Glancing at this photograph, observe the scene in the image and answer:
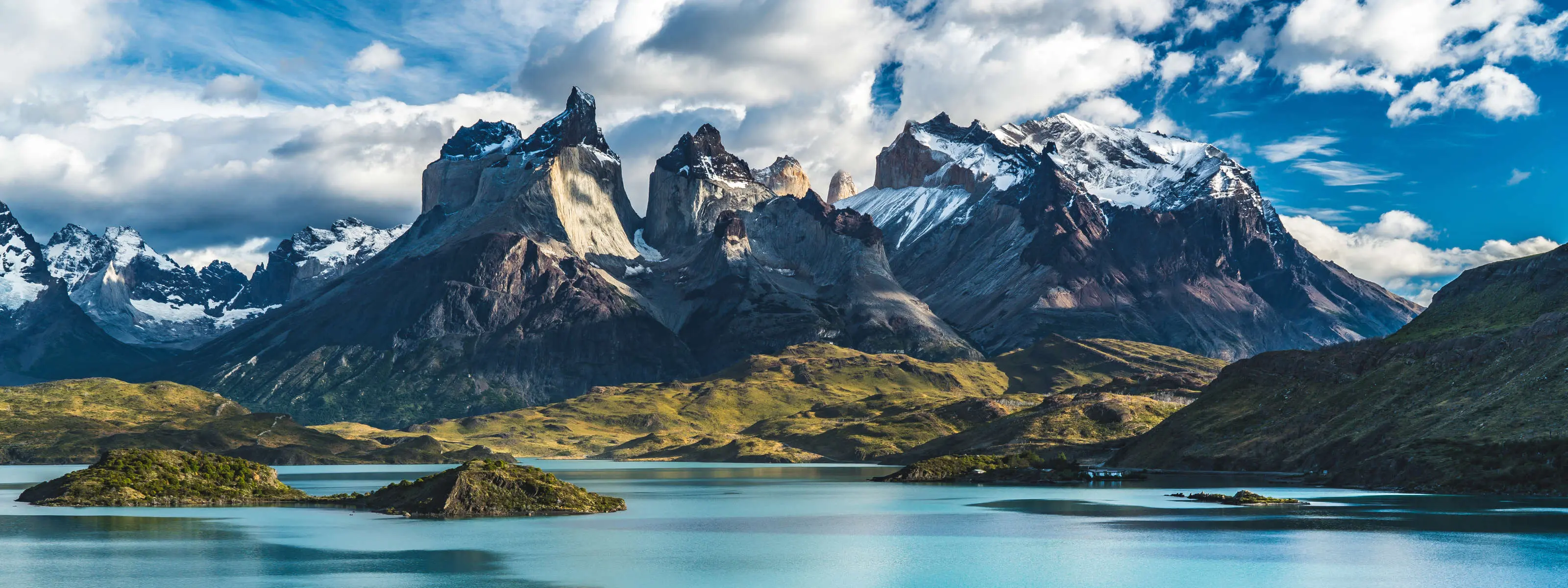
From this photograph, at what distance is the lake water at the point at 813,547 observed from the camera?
93.4 m

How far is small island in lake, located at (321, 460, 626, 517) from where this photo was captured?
15088 cm

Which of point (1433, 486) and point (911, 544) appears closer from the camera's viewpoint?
point (911, 544)

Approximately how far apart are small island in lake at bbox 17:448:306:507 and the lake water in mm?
3804

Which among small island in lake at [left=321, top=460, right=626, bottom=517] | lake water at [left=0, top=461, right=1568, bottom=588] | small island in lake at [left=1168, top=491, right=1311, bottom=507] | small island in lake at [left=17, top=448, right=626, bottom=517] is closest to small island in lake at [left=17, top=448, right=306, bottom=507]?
small island in lake at [left=17, top=448, right=626, bottom=517]

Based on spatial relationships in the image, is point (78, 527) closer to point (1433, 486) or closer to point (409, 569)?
→ point (409, 569)

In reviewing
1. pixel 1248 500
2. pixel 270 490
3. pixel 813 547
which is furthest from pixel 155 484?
pixel 1248 500

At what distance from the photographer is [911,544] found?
393 ft

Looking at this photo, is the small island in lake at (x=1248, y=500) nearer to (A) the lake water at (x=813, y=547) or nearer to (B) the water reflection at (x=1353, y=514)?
(B) the water reflection at (x=1353, y=514)

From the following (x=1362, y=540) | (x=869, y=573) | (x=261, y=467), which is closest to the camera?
(x=869, y=573)

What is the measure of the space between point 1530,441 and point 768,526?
108606 millimetres

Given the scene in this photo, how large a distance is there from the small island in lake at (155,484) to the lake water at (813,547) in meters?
3.80

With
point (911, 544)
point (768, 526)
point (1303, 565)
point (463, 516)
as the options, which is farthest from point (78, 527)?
point (1303, 565)

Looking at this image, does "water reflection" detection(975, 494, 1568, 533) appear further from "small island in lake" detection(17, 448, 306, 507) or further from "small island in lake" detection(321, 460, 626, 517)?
"small island in lake" detection(17, 448, 306, 507)

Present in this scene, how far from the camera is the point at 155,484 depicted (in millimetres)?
162500
